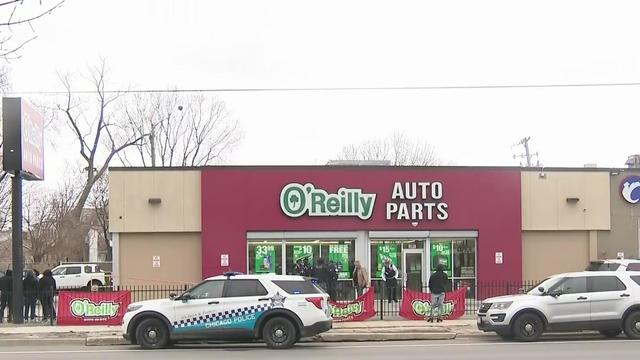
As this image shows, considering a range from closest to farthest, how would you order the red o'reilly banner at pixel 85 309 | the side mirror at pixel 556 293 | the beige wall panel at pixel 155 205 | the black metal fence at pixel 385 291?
the side mirror at pixel 556 293 < the red o'reilly banner at pixel 85 309 < the black metal fence at pixel 385 291 < the beige wall panel at pixel 155 205

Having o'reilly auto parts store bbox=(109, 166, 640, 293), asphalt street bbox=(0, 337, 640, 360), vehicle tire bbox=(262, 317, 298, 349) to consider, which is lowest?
asphalt street bbox=(0, 337, 640, 360)

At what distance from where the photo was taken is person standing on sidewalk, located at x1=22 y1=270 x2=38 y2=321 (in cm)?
2114

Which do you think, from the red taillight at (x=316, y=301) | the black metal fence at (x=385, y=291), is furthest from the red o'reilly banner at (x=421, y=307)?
the red taillight at (x=316, y=301)

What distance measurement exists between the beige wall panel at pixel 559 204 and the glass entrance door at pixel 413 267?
426cm

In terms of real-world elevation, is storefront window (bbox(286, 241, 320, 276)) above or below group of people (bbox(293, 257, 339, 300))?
above

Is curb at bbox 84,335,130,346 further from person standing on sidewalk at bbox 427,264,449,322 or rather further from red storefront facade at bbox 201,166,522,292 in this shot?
red storefront facade at bbox 201,166,522,292

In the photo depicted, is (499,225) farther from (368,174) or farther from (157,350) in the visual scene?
(157,350)

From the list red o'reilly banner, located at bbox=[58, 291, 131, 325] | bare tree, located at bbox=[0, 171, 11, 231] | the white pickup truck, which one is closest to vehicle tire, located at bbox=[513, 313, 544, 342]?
red o'reilly banner, located at bbox=[58, 291, 131, 325]

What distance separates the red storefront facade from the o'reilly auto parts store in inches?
1.5

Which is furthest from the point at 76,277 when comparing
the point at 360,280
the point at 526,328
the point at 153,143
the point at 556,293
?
the point at 556,293

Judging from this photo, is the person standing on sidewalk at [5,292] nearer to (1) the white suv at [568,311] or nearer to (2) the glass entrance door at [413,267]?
(1) the white suv at [568,311]

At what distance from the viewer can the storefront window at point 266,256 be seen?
27.5m

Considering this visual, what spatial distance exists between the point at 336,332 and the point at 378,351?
10.3 ft

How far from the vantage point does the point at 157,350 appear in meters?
15.4
